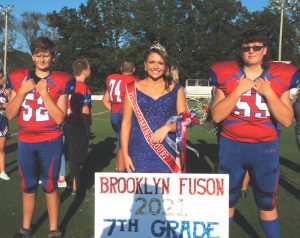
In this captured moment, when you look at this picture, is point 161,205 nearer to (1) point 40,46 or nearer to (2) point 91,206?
(1) point 40,46

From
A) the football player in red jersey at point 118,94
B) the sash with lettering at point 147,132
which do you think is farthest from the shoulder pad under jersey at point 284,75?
the football player in red jersey at point 118,94

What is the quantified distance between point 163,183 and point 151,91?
2.97ft

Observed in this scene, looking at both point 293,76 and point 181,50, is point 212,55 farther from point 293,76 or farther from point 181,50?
point 293,76

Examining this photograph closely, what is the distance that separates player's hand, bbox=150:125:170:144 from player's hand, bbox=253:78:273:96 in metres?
0.83

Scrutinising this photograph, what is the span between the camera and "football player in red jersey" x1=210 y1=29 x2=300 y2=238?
367 cm

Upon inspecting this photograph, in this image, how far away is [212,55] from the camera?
6316cm

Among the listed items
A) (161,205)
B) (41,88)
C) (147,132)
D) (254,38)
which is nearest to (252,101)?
(254,38)

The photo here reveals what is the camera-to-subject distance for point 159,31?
6344 centimetres

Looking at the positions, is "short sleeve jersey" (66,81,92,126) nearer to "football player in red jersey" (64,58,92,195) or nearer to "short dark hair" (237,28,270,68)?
"football player in red jersey" (64,58,92,195)

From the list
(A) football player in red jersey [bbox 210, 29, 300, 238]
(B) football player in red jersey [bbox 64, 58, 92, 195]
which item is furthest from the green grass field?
(A) football player in red jersey [bbox 210, 29, 300, 238]

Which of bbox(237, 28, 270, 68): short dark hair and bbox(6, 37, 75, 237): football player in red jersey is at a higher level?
bbox(237, 28, 270, 68): short dark hair

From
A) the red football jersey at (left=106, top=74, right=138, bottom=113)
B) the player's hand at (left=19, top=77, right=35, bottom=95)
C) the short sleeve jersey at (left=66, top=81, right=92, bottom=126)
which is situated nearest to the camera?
the player's hand at (left=19, top=77, right=35, bottom=95)

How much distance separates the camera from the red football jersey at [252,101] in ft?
12.3

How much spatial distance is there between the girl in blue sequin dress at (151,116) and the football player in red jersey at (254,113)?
1.39 ft
